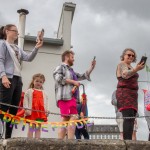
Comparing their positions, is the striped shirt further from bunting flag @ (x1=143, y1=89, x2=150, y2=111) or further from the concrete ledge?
bunting flag @ (x1=143, y1=89, x2=150, y2=111)

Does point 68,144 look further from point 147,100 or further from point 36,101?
point 147,100

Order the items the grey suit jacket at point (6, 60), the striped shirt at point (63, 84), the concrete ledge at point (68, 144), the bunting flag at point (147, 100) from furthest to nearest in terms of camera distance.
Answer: the bunting flag at point (147, 100), the striped shirt at point (63, 84), the grey suit jacket at point (6, 60), the concrete ledge at point (68, 144)

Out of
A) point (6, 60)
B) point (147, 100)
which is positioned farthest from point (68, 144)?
point (147, 100)

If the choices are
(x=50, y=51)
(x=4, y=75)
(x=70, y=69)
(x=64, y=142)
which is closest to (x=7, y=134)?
(x=4, y=75)

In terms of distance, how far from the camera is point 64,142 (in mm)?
3334

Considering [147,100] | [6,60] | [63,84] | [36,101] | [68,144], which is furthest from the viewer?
[147,100]

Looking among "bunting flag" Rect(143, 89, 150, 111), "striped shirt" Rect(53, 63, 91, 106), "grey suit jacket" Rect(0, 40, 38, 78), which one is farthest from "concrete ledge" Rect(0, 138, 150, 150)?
"bunting flag" Rect(143, 89, 150, 111)

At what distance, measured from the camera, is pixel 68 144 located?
11.0ft

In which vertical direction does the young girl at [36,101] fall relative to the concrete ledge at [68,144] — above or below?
above

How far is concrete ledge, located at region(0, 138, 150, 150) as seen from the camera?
127 inches

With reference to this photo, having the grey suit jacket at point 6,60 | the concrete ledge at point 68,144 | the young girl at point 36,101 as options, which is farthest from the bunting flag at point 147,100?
the grey suit jacket at point 6,60

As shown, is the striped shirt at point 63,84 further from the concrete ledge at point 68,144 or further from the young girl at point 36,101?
the concrete ledge at point 68,144

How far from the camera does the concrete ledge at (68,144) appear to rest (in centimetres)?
324

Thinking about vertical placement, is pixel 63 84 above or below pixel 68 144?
above
